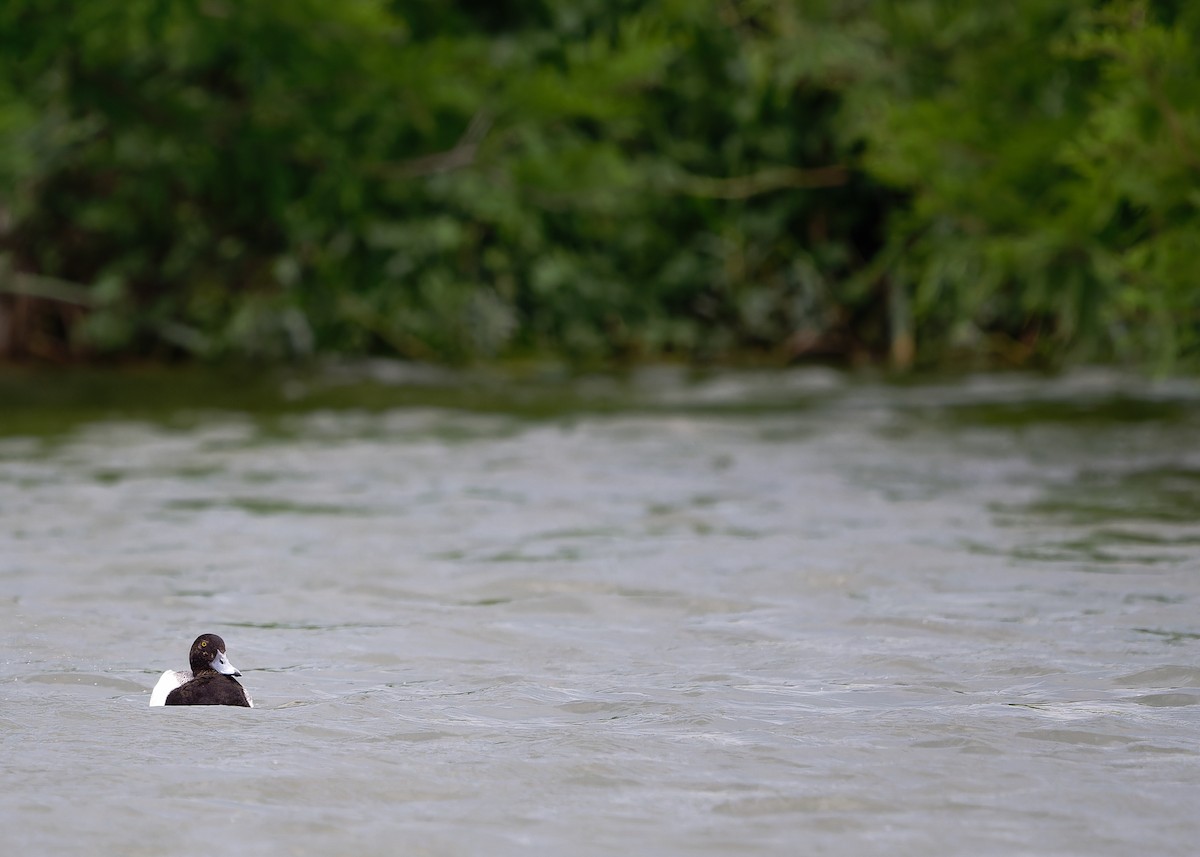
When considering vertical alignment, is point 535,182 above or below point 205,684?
above

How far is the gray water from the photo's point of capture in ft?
15.9

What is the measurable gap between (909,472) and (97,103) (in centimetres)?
831

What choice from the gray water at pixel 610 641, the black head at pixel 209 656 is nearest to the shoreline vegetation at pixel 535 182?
the gray water at pixel 610 641

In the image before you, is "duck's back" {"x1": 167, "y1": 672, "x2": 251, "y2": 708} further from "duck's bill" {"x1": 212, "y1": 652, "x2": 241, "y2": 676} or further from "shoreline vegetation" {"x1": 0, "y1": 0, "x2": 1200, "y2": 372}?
"shoreline vegetation" {"x1": 0, "y1": 0, "x2": 1200, "y2": 372}

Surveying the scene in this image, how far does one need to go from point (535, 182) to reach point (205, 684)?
38.1 ft

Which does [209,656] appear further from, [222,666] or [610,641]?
[610,641]

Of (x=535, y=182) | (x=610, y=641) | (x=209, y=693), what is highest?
(x=535, y=182)

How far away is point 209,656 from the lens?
19.3ft

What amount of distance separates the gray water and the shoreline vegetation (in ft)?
10.2

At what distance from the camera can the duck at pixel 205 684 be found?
5789mm

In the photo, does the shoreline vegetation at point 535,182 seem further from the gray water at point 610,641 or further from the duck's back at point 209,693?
the duck's back at point 209,693

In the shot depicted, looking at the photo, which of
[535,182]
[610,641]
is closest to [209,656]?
[610,641]

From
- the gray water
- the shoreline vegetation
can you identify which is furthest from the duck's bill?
the shoreline vegetation

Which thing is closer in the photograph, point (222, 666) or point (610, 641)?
point (222, 666)
